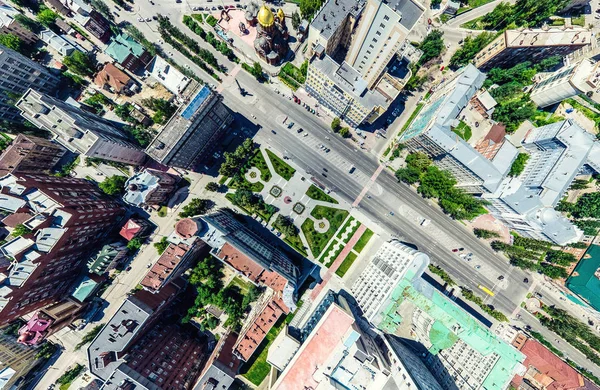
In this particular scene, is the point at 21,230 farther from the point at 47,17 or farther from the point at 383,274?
the point at 383,274

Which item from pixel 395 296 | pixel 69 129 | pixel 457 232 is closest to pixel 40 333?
pixel 69 129

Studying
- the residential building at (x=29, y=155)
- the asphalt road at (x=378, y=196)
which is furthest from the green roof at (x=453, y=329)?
the residential building at (x=29, y=155)

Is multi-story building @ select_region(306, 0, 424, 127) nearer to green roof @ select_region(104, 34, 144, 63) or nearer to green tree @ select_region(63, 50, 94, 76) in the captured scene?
green roof @ select_region(104, 34, 144, 63)

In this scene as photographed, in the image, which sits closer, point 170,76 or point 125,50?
point 170,76

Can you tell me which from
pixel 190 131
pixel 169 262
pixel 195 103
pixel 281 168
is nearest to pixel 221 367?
pixel 169 262

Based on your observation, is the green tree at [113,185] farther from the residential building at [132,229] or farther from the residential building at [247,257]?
the residential building at [247,257]

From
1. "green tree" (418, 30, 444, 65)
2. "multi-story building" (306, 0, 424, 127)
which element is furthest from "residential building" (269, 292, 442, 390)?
"green tree" (418, 30, 444, 65)
